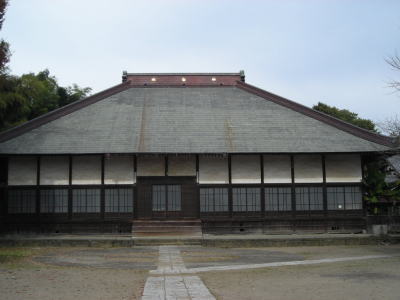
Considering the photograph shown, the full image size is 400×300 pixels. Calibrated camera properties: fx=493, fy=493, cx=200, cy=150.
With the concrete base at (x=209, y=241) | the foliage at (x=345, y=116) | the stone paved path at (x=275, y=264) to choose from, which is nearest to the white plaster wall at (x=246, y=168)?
the concrete base at (x=209, y=241)

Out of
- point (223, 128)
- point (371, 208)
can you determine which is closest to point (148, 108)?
point (223, 128)

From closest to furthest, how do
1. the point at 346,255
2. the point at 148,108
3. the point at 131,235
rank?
the point at 346,255 → the point at 131,235 → the point at 148,108

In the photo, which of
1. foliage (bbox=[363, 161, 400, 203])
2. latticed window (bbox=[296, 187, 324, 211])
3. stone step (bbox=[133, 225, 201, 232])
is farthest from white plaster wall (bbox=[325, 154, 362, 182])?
stone step (bbox=[133, 225, 201, 232])

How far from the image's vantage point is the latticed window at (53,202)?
2473 cm

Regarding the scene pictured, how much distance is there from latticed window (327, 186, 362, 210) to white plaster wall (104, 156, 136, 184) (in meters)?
10.1

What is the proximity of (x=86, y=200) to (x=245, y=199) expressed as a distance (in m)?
8.04

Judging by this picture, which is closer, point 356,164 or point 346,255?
point 346,255

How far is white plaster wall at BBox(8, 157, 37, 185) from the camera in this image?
2484 cm

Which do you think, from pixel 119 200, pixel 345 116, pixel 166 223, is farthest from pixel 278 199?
pixel 345 116

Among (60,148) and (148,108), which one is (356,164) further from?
(60,148)

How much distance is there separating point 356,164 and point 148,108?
1180 cm

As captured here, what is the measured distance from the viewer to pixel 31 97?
39.3 meters

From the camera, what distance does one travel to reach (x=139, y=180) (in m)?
24.9

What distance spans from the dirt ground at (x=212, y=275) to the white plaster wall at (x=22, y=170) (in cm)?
555
